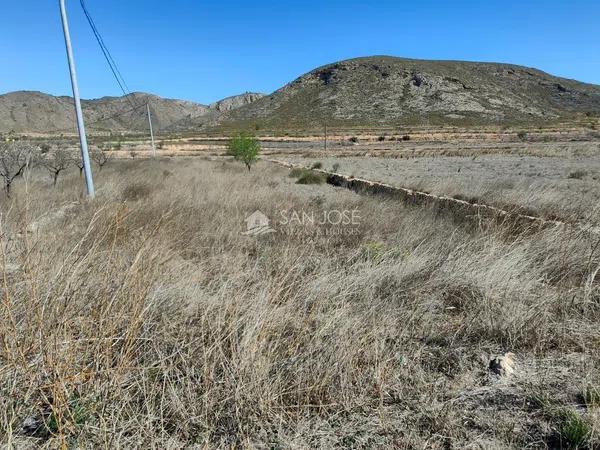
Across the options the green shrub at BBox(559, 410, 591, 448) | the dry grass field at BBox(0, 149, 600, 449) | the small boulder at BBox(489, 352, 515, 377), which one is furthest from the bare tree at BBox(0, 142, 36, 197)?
the green shrub at BBox(559, 410, 591, 448)

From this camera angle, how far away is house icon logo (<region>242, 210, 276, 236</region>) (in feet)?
21.0

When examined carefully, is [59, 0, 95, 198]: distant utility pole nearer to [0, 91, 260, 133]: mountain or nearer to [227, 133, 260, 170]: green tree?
[227, 133, 260, 170]: green tree

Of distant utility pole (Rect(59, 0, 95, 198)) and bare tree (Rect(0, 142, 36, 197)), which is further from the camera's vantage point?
bare tree (Rect(0, 142, 36, 197))

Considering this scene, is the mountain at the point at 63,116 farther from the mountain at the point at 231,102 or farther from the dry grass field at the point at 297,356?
the dry grass field at the point at 297,356

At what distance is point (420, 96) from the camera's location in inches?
3642

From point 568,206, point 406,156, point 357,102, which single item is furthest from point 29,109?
point 568,206

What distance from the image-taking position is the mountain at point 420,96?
86.9 metres

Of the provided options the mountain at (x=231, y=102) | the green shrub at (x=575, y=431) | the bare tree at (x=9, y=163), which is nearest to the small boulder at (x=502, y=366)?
the green shrub at (x=575, y=431)

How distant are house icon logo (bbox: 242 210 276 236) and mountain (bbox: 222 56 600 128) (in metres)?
81.5

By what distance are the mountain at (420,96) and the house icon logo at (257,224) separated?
3211 inches

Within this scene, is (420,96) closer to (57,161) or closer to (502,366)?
(57,161)

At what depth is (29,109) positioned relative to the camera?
135375 millimetres

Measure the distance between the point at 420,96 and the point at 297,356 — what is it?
100 metres

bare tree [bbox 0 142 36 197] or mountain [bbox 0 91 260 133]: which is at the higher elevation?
mountain [bbox 0 91 260 133]
